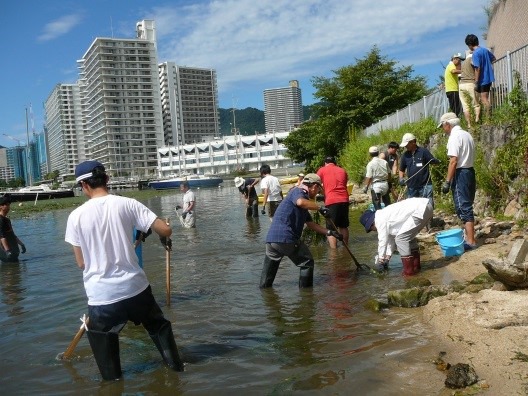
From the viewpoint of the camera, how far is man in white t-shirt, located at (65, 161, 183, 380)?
4152 mm

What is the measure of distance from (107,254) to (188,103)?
179 metres

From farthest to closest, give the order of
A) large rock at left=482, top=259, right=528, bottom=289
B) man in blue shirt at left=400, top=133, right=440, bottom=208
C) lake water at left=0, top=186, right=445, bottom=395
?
1. man in blue shirt at left=400, top=133, right=440, bottom=208
2. large rock at left=482, top=259, right=528, bottom=289
3. lake water at left=0, top=186, right=445, bottom=395

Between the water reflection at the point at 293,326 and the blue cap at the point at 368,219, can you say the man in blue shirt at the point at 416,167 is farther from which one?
the water reflection at the point at 293,326

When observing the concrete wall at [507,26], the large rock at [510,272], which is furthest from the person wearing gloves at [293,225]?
the concrete wall at [507,26]

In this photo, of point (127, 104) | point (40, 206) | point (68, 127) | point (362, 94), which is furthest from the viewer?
point (68, 127)

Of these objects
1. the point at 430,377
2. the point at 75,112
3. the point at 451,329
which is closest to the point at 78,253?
the point at 430,377

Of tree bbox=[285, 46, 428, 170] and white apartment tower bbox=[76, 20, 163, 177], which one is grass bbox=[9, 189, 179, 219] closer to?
tree bbox=[285, 46, 428, 170]

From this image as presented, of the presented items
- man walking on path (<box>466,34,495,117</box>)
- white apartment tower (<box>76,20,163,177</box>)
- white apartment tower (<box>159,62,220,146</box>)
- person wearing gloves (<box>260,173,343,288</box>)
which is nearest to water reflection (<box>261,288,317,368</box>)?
person wearing gloves (<box>260,173,343,288</box>)

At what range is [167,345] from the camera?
4.59 meters

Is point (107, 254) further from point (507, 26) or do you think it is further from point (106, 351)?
point (507, 26)

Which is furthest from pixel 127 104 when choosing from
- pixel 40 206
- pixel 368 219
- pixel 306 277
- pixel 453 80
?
pixel 306 277

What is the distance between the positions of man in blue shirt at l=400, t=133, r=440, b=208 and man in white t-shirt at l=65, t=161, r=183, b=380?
614 centimetres

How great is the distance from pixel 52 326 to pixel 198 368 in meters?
2.92

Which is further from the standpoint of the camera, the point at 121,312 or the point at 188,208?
the point at 188,208
